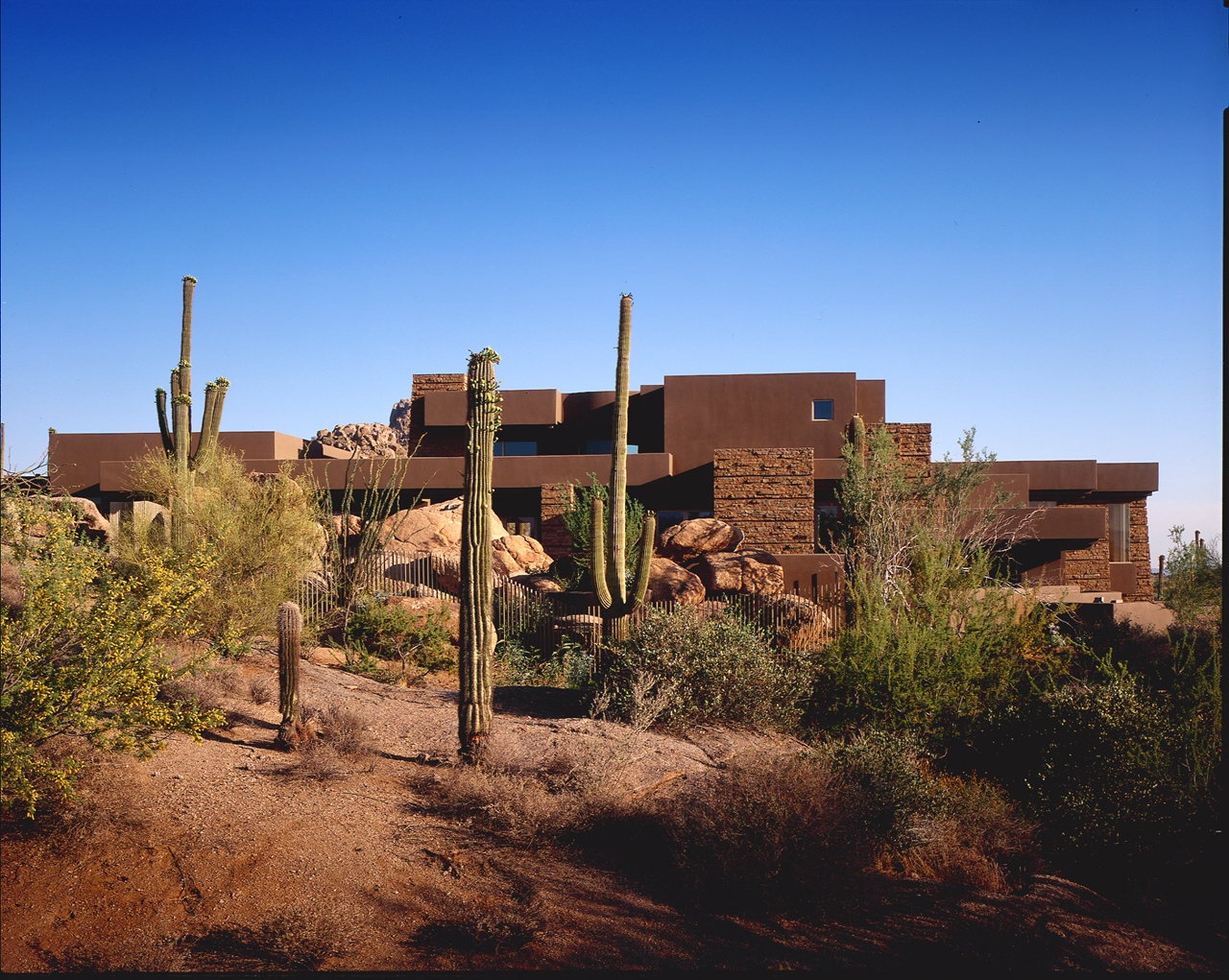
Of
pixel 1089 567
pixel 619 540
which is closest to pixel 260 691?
pixel 619 540

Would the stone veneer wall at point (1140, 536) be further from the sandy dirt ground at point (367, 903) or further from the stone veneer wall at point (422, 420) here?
the sandy dirt ground at point (367, 903)

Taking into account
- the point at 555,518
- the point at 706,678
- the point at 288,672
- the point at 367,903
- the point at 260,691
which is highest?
the point at 555,518

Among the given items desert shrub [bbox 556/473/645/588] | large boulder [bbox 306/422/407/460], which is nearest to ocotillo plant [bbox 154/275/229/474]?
desert shrub [bbox 556/473/645/588]

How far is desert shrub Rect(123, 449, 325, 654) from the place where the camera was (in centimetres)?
1323

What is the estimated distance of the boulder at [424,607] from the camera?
51.1ft

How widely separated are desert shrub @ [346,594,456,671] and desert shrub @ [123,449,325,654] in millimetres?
1292

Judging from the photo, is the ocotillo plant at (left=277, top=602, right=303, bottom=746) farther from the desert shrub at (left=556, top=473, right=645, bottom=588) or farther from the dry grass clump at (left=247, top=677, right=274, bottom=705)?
the desert shrub at (left=556, top=473, right=645, bottom=588)

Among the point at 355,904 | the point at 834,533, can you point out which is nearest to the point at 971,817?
the point at 355,904

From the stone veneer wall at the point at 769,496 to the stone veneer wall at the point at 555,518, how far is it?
13.5 ft

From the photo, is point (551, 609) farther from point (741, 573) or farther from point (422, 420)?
point (422, 420)

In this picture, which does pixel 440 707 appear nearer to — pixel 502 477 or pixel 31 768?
pixel 31 768

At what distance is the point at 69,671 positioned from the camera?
6.08 meters

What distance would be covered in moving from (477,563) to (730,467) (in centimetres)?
1591

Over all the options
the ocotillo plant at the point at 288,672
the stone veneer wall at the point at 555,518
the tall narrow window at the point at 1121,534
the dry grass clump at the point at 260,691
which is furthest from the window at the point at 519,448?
the ocotillo plant at the point at 288,672
